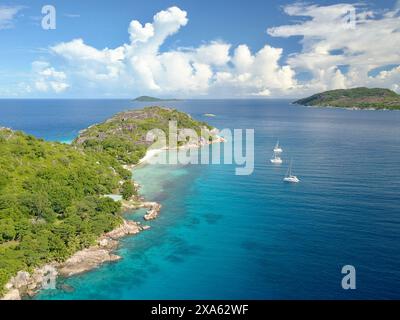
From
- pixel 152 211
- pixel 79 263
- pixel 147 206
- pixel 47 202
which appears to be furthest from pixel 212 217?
pixel 47 202

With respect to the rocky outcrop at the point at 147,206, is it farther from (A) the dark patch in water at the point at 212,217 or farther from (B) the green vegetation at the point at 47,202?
(A) the dark patch in water at the point at 212,217

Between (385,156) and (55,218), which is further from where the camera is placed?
(385,156)

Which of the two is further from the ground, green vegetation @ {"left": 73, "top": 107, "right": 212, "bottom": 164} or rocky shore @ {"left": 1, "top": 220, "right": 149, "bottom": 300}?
green vegetation @ {"left": 73, "top": 107, "right": 212, "bottom": 164}

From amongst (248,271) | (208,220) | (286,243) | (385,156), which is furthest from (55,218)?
(385,156)

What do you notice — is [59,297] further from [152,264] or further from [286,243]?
[286,243]

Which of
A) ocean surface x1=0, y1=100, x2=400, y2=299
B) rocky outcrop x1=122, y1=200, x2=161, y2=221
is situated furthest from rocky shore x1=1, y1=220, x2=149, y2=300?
rocky outcrop x1=122, y1=200, x2=161, y2=221

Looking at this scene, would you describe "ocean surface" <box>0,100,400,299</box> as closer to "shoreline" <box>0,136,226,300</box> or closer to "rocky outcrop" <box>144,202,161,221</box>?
"rocky outcrop" <box>144,202,161,221</box>

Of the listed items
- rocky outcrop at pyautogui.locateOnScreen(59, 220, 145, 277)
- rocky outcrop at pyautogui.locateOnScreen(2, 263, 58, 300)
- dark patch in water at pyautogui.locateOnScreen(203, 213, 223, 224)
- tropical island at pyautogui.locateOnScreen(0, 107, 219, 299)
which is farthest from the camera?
dark patch in water at pyautogui.locateOnScreen(203, 213, 223, 224)
